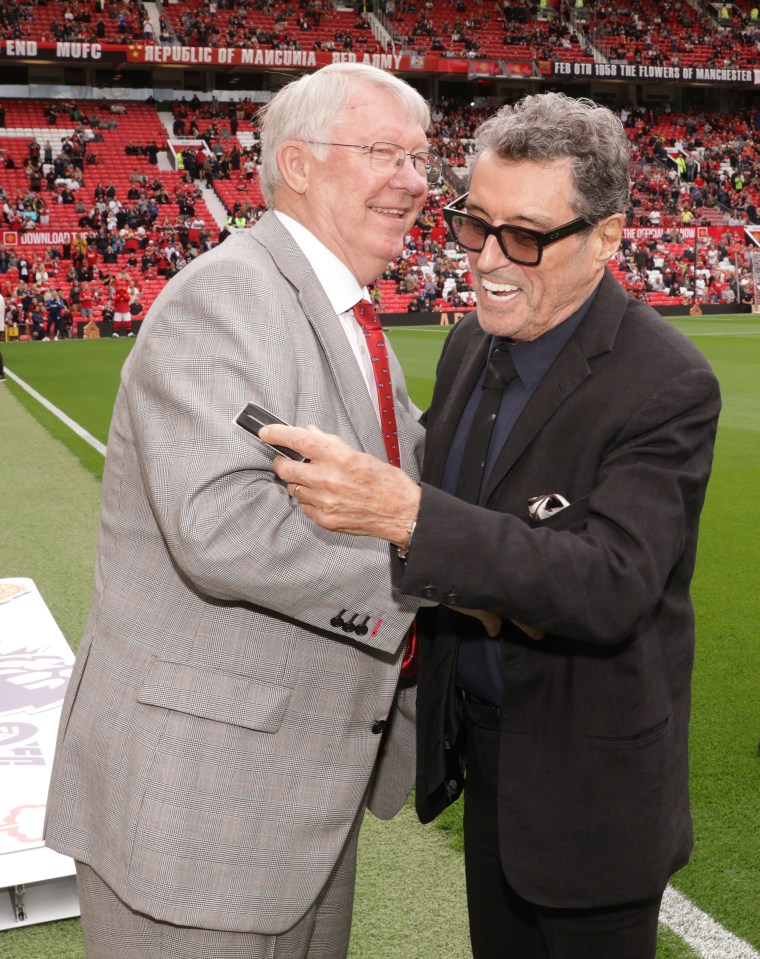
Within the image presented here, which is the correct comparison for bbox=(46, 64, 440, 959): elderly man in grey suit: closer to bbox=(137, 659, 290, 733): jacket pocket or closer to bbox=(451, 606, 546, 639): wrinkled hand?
bbox=(137, 659, 290, 733): jacket pocket

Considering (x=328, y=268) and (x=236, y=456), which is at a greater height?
(x=328, y=268)

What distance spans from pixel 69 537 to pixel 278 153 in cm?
668

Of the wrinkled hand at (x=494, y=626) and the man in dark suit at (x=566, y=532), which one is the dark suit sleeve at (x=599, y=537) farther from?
the wrinkled hand at (x=494, y=626)

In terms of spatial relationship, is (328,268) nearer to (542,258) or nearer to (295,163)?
(295,163)

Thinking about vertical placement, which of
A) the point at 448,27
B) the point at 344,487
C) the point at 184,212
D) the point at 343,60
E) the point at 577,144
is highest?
the point at 448,27

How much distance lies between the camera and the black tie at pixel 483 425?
220cm

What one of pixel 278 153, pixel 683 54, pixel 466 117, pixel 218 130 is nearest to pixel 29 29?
pixel 218 130

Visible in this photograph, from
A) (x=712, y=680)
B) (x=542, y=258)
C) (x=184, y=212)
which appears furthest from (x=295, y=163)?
(x=184, y=212)

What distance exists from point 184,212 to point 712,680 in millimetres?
34740

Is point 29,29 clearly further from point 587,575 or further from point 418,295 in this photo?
point 587,575

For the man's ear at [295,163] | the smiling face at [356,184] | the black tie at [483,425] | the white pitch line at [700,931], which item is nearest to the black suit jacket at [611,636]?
the black tie at [483,425]

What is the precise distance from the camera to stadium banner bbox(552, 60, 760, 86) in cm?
5044

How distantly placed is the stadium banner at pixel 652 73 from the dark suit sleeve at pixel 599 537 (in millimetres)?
52678

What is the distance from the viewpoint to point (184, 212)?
37.4 meters
